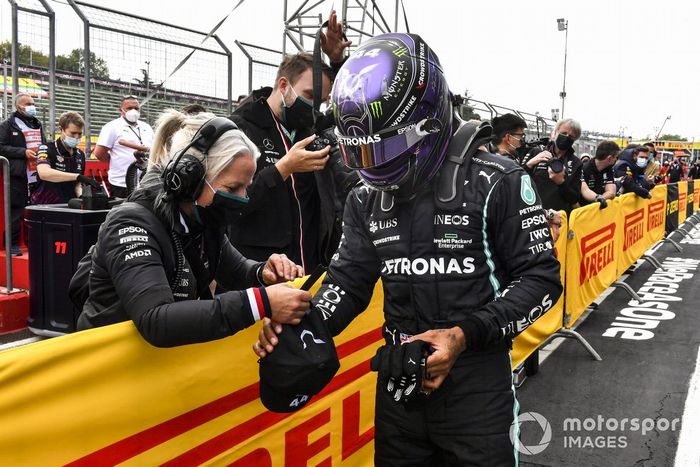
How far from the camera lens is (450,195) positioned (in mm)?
1816

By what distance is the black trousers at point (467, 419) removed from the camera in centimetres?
183

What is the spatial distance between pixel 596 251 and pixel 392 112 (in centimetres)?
565

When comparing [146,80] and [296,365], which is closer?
[296,365]

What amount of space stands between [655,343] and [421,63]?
5251mm

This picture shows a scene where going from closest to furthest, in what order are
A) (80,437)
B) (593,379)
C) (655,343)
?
1. (80,437)
2. (593,379)
3. (655,343)

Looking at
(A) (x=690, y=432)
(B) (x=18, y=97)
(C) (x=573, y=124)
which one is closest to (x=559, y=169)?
(C) (x=573, y=124)

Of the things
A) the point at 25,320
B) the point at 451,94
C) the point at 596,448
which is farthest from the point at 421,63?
the point at 25,320

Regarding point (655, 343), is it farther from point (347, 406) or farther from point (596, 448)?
point (347, 406)

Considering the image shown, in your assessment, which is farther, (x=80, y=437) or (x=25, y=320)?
(x=25, y=320)

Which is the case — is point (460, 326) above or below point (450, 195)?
below

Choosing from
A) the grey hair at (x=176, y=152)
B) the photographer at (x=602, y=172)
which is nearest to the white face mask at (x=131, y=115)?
the grey hair at (x=176, y=152)

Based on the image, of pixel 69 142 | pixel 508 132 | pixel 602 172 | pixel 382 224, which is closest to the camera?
pixel 382 224

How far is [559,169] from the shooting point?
6.62 m

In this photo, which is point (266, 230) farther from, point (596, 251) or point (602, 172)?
point (602, 172)
